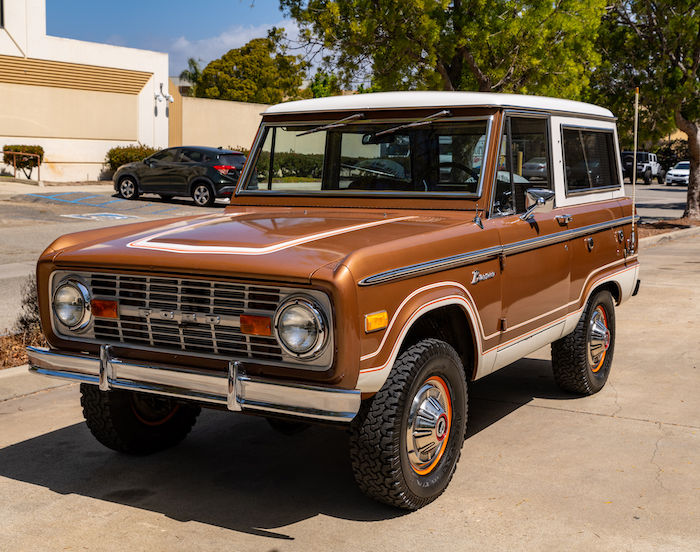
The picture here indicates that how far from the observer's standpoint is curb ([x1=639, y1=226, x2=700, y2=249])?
682 inches

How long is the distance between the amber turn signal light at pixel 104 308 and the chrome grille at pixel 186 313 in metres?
0.02

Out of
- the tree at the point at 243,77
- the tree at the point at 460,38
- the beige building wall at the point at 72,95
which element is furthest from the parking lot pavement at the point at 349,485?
the tree at the point at 243,77

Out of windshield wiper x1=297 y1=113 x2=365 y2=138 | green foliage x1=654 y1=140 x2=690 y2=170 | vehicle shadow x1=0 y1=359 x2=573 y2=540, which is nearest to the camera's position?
vehicle shadow x1=0 y1=359 x2=573 y2=540

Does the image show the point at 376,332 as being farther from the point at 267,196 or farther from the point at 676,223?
the point at 676,223

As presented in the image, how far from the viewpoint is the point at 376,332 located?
3.75 meters

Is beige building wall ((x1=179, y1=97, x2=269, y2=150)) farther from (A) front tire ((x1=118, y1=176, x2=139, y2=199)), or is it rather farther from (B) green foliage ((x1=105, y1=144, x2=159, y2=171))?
(A) front tire ((x1=118, y1=176, x2=139, y2=199))

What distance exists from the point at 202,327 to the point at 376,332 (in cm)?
86

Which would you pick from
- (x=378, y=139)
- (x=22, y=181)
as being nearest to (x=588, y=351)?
(x=378, y=139)

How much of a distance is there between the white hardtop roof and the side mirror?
0.58 m

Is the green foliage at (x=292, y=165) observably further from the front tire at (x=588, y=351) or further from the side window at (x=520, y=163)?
the front tire at (x=588, y=351)

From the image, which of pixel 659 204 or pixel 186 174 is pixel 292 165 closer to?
pixel 186 174

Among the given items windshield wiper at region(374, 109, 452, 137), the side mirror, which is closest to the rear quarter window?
windshield wiper at region(374, 109, 452, 137)

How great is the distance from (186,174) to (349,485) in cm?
1913

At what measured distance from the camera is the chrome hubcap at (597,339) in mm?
6207
